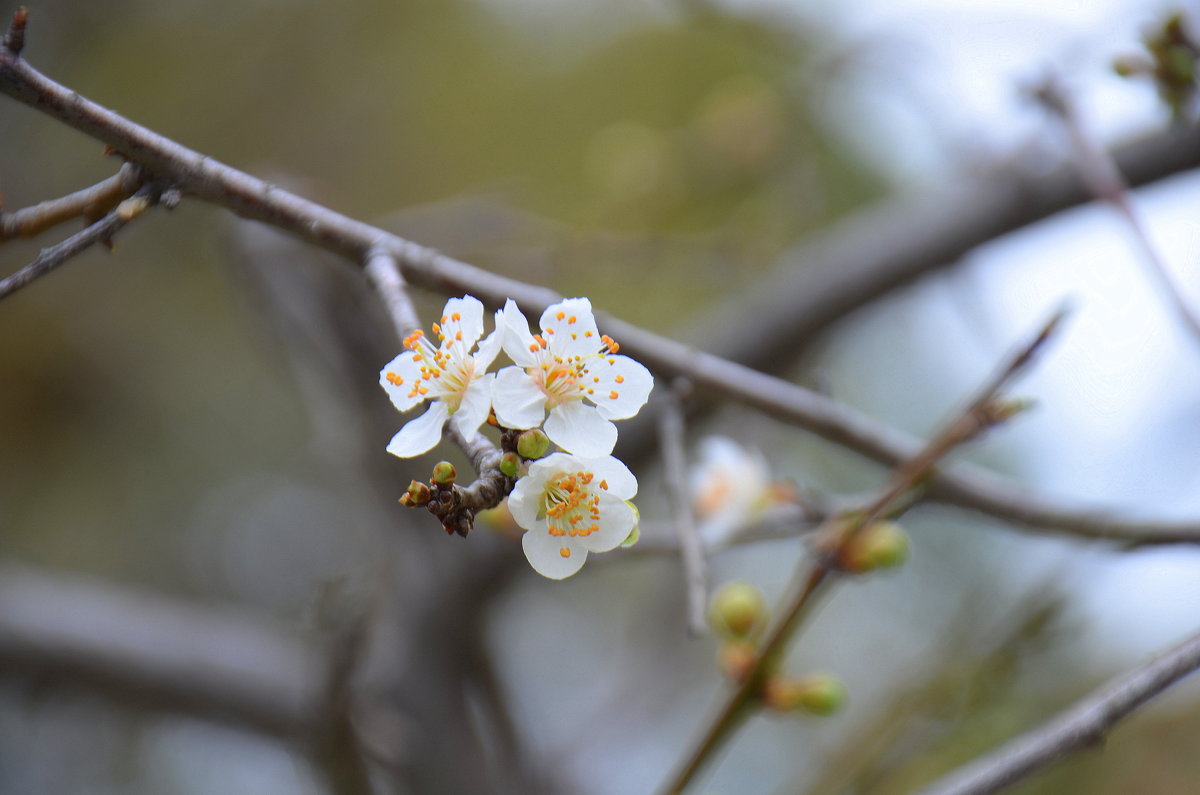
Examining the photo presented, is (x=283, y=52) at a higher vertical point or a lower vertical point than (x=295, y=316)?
higher

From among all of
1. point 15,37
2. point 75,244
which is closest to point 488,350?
point 75,244

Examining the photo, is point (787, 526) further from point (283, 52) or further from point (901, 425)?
point (283, 52)

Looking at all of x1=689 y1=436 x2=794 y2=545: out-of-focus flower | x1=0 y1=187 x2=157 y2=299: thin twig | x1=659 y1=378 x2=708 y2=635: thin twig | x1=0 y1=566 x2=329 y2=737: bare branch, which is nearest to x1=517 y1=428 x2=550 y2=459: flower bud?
x1=659 y1=378 x2=708 y2=635: thin twig

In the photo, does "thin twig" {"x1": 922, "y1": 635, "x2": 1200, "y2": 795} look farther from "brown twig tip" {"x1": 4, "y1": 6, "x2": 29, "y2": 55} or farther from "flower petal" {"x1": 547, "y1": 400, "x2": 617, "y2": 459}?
"brown twig tip" {"x1": 4, "y1": 6, "x2": 29, "y2": 55}

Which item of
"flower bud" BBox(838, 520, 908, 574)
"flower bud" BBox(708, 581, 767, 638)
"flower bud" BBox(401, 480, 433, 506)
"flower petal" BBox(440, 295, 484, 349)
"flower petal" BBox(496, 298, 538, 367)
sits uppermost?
"flower bud" BBox(838, 520, 908, 574)

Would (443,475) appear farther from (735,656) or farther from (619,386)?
(735,656)

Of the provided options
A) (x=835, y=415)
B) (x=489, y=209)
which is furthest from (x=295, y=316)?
(x=835, y=415)
